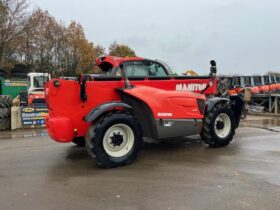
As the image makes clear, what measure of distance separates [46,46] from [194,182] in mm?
39034

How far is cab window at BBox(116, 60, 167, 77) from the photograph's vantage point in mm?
7953

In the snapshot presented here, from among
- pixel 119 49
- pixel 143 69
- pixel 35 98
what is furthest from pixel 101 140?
pixel 119 49

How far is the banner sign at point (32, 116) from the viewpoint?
1418cm

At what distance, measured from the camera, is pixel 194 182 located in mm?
5441

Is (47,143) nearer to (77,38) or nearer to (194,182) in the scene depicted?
(194,182)

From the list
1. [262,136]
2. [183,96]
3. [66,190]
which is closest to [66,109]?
[66,190]

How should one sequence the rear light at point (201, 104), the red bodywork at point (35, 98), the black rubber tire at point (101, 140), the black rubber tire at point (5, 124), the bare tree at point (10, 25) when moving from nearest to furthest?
the black rubber tire at point (101, 140)
the rear light at point (201, 104)
the black rubber tire at point (5, 124)
the red bodywork at point (35, 98)
the bare tree at point (10, 25)

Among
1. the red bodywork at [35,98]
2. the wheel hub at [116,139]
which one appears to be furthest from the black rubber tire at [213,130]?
the red bodywork at [35,98]

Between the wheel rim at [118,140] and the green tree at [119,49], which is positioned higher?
the green tree at [119,49]

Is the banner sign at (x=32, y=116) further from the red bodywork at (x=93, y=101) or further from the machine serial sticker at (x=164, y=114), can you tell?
the machine serial sticker at (x=164, y=114)

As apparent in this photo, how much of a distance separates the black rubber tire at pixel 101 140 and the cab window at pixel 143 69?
1.56 metres

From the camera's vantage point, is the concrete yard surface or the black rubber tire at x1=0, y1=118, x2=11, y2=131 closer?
the concrete yard surface

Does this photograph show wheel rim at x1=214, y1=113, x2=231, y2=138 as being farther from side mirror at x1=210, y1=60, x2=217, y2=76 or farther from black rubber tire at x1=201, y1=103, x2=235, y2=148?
side mirror at x1=210, y1=60, x2=217, y2=76

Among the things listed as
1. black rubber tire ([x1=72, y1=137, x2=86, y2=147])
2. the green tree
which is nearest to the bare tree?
the green tree
